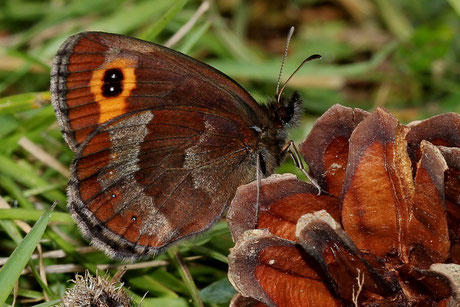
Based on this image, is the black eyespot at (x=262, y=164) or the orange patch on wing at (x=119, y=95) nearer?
the orange patch on wing at (x=119, y=95)

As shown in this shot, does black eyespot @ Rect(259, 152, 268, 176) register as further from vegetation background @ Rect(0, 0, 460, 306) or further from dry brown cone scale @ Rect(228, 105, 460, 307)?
dry brown cone scale @ Rect(228, 105, 460, 307)

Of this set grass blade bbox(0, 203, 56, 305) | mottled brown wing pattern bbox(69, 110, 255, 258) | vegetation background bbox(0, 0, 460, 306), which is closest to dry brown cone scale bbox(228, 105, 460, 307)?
mottled brown wing pattern bbox(69, 110, 255, 258)

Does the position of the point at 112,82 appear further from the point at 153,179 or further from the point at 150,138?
the point at 153,179

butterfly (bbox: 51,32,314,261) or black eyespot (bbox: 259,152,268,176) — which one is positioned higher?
butterfly (bbox: 51,32,314,261)

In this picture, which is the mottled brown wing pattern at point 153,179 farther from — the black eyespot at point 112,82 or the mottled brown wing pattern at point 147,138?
the black eyespot at point 112,82

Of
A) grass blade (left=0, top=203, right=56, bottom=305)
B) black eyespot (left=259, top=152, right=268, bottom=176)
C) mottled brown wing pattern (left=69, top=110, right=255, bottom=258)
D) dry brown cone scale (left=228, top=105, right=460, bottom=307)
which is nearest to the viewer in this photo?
dry brown cone scale (left=228, top=105, right=460, bottom=307)

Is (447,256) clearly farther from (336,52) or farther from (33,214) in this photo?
(336,52)

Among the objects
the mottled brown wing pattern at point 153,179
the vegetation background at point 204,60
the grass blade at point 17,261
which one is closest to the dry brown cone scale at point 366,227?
→ the mottled brown wing pattern at point 153,179

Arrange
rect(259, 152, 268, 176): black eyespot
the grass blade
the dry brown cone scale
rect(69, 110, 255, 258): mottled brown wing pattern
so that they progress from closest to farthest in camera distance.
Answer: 1. the dry brown cone scale
2. the grass blade
3. rect(69, 110, 255, 258): mottled brown wing pattern
4. rect(259, 152, 268, 176): black eyespot
